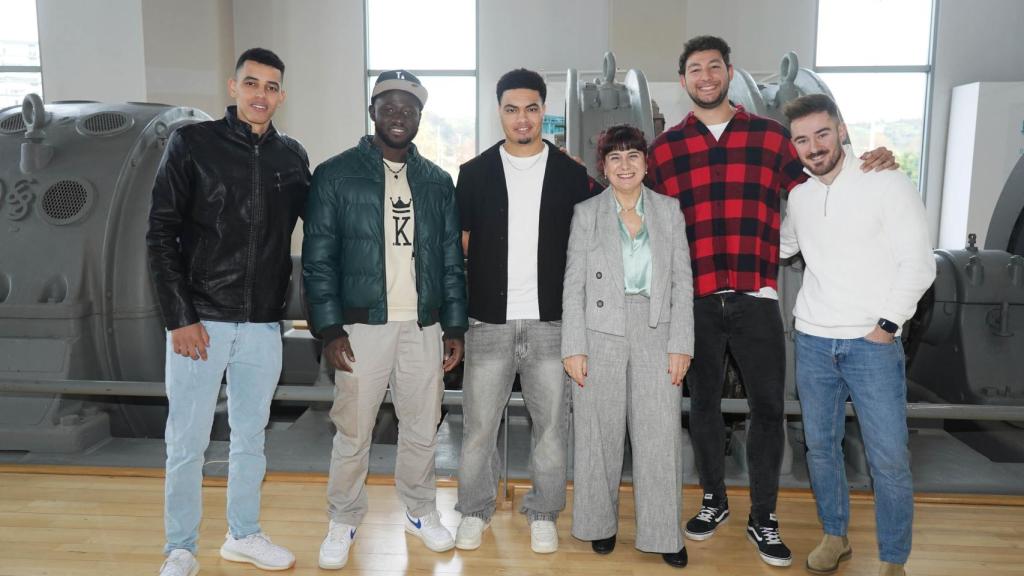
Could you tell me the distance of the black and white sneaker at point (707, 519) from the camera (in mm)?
2684

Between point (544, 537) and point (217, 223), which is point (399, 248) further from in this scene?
point (544, 537)

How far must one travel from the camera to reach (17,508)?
2.92 meters

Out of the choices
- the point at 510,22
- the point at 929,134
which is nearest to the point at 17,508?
the point at 510,22

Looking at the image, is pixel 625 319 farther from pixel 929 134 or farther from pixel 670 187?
pixel 929 134

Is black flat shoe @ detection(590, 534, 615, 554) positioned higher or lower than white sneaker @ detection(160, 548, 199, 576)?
lower

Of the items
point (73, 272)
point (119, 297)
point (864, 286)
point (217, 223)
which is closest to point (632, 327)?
point (864, 286)

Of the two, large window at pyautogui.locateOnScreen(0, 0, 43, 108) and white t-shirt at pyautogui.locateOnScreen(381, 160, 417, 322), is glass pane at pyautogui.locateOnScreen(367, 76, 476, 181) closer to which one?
large window at pyautogui.locateOnScreen(0, 0, 43, 108)

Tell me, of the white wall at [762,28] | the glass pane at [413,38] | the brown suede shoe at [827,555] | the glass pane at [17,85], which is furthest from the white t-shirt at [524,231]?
the glass pane at [17,85]

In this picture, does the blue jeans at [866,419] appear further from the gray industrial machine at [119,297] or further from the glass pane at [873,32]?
the glass pane at [873,32]

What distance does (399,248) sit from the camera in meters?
2.44

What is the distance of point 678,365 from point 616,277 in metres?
0.34

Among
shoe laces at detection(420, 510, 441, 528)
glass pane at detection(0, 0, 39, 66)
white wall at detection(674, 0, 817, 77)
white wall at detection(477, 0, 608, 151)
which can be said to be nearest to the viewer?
shoe laces at detection(420, 510, 441, 528)

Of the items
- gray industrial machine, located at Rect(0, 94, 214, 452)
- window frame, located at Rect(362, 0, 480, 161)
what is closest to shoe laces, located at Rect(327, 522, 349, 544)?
gray industrial machine, located at Rect(0, 94, 214, 452)

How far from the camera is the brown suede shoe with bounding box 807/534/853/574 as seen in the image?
2467 mm
